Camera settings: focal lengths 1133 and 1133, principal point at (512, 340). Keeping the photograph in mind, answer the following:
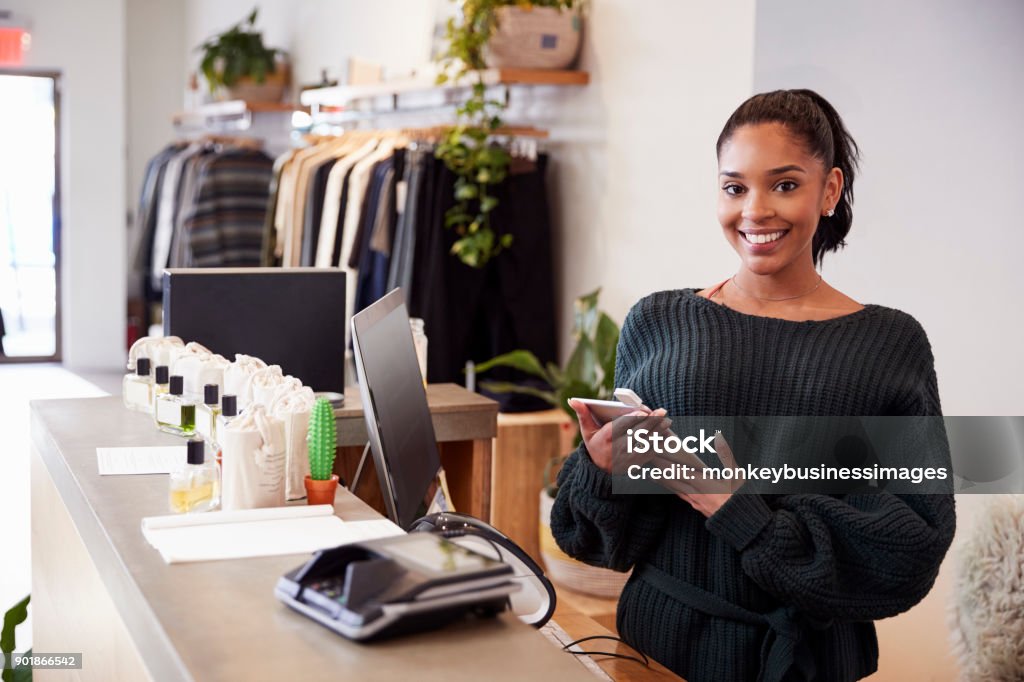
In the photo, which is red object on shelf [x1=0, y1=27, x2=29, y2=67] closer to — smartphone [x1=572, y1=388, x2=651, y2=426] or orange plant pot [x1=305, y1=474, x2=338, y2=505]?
orange plant pot [x1=305, y1=474, x2=338, y2=505]

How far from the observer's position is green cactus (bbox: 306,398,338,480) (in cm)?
176

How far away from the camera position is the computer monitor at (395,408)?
1.77m

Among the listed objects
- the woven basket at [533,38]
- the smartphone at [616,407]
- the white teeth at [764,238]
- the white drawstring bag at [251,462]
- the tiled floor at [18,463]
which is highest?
the woven basket at [533,38]

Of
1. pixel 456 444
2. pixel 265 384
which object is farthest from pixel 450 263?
pixel 265 384

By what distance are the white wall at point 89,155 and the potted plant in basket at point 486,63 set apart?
16.9ft

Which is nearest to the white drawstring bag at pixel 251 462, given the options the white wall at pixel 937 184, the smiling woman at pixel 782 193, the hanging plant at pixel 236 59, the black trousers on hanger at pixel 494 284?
the smiling woman at pixel 782 193

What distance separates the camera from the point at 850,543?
172 cm

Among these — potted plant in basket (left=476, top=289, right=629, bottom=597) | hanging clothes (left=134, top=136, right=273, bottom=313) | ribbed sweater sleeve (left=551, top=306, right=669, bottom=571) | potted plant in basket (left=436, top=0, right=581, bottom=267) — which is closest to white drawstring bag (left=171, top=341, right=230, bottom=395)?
ribbed sweater sleeve (left=551, top=306, right=669, bottom=571)

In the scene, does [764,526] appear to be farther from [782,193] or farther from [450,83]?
[450,83]

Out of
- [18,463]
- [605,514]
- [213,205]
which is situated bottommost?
[18,463]

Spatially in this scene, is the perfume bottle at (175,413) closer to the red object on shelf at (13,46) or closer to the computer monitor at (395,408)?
the computer monitor at (395,408)

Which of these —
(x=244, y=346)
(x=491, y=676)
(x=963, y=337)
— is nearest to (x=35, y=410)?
(x=244, y=346)

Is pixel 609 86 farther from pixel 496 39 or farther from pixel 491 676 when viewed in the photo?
pixel 491 676

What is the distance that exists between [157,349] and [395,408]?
763mm
